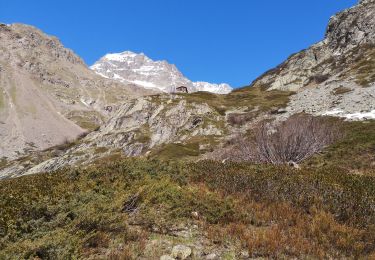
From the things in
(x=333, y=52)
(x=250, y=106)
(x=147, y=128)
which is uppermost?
(x=333, y=52)

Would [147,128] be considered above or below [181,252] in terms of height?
above

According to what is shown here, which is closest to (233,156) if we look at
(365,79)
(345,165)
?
(345,165)

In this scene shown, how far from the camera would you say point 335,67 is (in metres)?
111

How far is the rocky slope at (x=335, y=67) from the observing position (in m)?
73.5

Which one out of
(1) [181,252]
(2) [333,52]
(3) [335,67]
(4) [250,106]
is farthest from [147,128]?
(1) [181,252]

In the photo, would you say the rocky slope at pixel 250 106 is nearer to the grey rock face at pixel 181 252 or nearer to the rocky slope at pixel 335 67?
the rocky slope at pixel 335 67

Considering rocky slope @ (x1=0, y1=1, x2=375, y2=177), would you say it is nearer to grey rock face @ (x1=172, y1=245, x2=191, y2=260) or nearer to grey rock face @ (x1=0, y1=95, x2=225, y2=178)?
grey rock face @ (x1=0, y1=95, x2=225, y2=178)

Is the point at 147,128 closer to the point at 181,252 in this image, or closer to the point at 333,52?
the point at 333,52

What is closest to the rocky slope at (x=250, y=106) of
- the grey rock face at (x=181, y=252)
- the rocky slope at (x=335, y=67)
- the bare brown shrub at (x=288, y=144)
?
the rocky slope at (x=335, y=67)

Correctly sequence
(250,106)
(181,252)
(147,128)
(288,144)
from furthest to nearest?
(147,128), (250,106), (288,144), (181,252)

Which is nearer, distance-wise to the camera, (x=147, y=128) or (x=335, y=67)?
(x=147, y=128)

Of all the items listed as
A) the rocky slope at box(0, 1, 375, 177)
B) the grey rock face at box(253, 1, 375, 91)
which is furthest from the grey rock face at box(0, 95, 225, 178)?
the grey rock face at box(253, 1, 375, 91)

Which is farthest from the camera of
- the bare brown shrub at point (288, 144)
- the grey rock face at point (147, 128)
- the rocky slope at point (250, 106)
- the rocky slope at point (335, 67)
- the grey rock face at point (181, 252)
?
the grey rock face at point (147, 128)

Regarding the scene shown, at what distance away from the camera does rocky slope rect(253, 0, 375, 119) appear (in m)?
73.5
